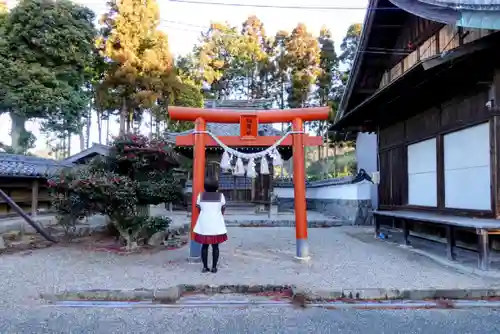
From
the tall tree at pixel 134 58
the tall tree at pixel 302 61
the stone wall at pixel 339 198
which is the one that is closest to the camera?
the stone wall at pixel 339 198

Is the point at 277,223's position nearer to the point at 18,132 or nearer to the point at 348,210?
the point at 348,210

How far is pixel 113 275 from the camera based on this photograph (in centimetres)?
646

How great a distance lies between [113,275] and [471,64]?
7.54 meters

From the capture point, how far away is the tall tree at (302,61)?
29.3 m

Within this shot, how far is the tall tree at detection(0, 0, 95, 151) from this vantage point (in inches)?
766

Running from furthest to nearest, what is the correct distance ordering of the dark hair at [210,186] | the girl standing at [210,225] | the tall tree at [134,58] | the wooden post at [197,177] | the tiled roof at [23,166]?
the tall tree at [134,58] < the tiled roof at [23,166] < the wooden post at [197,177] < the dark hair at [210,186] < the girl standing at [210,225]

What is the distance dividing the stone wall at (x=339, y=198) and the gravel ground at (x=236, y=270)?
572 cm

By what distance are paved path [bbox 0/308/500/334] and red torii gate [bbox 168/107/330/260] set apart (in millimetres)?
3068

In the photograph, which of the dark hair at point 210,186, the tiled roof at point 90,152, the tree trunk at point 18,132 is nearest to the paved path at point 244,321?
the dark hair at point 210,186

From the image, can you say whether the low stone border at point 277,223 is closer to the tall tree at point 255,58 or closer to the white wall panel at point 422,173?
the white wall panel at point 422,173

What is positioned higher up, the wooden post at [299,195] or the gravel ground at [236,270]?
the wooden post at [299,195]

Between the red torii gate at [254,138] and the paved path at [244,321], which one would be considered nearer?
the paved path at [244,321]

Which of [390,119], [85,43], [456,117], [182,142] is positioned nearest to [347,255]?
[456,117]

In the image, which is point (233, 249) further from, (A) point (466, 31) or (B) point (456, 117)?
(A) point (466, 31)
